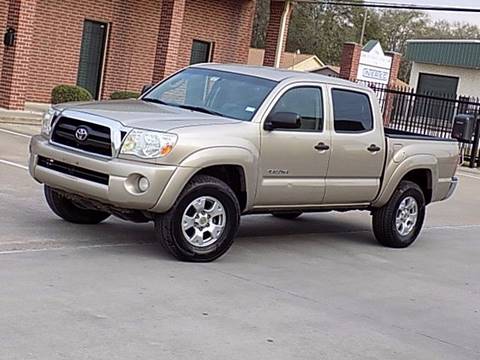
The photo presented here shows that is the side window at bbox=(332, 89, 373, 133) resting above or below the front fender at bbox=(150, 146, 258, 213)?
above

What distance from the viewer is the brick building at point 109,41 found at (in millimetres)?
20469

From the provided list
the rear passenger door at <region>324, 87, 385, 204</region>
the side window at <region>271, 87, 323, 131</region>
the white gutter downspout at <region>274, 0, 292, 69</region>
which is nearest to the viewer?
the side window at <region>271, 87, 323, 131</region>

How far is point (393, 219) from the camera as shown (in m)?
10.5

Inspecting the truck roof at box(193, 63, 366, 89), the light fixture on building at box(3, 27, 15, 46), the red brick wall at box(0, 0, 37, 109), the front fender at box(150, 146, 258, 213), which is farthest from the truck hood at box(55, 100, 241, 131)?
the light fixture on building at box(3, 27, 15, 46)

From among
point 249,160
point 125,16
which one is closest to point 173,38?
point 125,16

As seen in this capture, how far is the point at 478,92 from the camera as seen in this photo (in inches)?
1425

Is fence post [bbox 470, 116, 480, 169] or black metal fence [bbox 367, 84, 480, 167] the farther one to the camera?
black metal fence [bbox 367, 84, 480, 167]

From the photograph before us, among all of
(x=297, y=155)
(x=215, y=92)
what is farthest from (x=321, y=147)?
(x=215, y=92)

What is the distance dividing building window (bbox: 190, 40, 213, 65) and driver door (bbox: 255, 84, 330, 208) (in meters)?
18.5

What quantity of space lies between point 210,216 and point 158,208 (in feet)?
2.03

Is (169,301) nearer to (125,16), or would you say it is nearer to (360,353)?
(360,353)

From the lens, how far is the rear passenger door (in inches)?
377

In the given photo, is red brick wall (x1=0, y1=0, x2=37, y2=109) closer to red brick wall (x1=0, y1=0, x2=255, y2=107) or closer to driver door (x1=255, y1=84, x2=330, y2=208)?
red brick wall (x1=0, y1=0, x2=255, y2=107)

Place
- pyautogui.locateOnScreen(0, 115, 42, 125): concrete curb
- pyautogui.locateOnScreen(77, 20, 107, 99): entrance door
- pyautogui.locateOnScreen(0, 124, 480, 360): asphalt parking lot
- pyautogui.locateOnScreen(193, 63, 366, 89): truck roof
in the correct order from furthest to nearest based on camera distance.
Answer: pyautogui.locateOnScreen(77, 20, 107, 99): entrance door → pyautogui.locateOnScreen(0, 115, 42, 125): concrete curb → pyautogui.locateOnScreen(193, 63, 366, 89): truck roof → pyautogui.locateOnScreen(0, 124, 480, 360): asphalt parking lot
